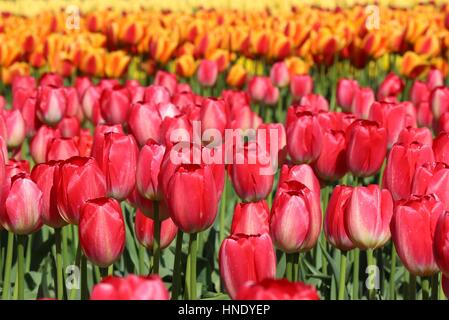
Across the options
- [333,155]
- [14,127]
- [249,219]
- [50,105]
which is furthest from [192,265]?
[50,105]

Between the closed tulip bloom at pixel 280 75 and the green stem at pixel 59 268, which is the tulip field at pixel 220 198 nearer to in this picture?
the green stem at pixel 59 268

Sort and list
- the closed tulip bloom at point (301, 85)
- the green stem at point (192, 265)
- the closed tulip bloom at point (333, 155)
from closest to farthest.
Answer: the green stem at point (192, 265), the closed tulip bloom at point (333, 155), the closed tulip bloom at point (301, 85)

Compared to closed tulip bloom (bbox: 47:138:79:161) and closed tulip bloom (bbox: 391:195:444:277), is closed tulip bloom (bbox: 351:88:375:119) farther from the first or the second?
closed tulip bloom (bbox: 391:195:444:277)

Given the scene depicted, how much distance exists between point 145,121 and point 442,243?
4.83ft

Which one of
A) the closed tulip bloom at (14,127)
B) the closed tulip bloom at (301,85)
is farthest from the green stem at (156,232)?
the closed tulip bloom at (301,85)

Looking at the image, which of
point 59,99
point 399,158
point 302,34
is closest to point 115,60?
point 302,34

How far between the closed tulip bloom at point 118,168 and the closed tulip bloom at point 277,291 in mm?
1025

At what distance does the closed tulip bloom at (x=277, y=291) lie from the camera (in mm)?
1239

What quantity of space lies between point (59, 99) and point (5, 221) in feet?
5.61

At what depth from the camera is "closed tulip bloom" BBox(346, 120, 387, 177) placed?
2.69 m

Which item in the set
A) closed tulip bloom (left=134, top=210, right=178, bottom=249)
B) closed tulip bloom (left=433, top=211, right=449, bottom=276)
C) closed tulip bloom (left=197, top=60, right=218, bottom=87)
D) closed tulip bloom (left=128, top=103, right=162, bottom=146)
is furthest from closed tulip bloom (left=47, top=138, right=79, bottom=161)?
closed tulip bloom (left=197, top=60, right=218, bottom=87)
